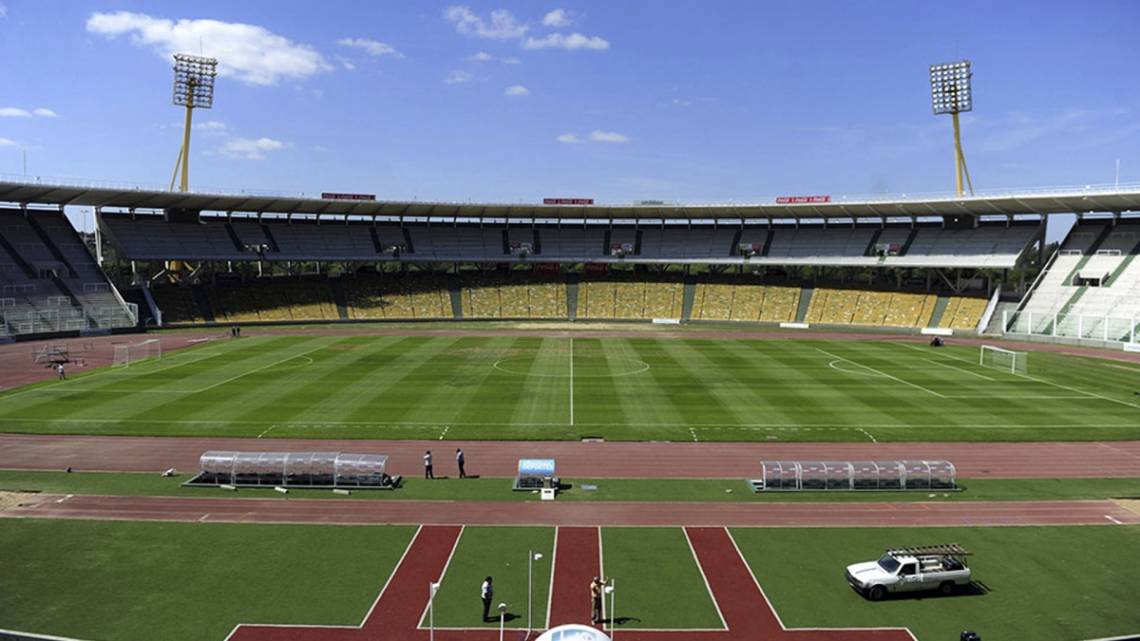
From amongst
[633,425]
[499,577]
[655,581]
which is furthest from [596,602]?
[633,425]

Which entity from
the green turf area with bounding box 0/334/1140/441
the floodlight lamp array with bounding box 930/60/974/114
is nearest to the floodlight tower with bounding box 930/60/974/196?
the floodlight lamp array with bounding box 930/60/974/114

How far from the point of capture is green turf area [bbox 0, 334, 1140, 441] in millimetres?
33625

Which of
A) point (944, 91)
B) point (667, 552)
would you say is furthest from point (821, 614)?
point (944, 91)

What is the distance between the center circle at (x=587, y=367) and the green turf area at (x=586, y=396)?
21 centimetres

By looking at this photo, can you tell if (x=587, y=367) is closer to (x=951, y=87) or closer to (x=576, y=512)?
(x=576, y=512)

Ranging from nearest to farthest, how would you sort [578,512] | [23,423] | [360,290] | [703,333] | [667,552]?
[667,552]
[578,512]
[23,423]
[703,333]
[360,290]

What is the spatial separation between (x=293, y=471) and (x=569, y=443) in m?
11.9

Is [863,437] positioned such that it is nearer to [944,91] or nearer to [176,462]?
[176,462]

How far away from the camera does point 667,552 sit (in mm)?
20422

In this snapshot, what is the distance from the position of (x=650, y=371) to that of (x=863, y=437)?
1839cm

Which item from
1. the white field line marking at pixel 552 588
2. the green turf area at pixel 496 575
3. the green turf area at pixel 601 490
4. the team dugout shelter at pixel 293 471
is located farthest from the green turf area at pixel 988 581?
the team dugout shelter at pixel 293 471

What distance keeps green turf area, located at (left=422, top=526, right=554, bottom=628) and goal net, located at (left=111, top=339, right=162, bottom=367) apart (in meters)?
41.2

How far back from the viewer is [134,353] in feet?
178

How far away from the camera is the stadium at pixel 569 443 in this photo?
17.4m
